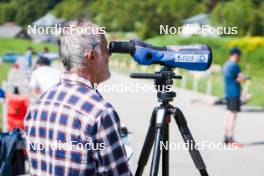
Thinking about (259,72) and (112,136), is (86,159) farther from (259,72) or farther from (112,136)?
(259,72)

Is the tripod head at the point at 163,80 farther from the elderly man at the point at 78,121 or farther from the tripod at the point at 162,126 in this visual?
the elderly man at the point at 78,121

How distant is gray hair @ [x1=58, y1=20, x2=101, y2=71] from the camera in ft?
9.47

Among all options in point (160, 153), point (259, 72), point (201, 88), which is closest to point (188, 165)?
point (160, 153)

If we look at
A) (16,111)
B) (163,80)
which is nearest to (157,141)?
(163,80)

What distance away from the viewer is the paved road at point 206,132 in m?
8.70

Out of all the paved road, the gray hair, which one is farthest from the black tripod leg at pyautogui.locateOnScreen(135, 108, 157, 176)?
the gray hair

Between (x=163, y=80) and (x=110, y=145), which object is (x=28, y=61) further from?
(x=110, y=145)

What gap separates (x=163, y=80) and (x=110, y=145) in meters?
0.89

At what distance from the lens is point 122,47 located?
3248 mm

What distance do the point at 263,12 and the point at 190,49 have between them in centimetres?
5287

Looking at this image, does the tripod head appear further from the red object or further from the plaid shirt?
the red object

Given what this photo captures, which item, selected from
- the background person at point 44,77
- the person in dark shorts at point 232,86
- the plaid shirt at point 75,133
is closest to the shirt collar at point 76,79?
the plaid shirt at point 75,133

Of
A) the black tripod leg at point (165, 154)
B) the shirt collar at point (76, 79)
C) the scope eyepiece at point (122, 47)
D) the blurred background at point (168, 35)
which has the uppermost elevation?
the scope eyepiece at point (122, 47)

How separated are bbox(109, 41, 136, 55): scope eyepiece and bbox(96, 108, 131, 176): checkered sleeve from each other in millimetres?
443
